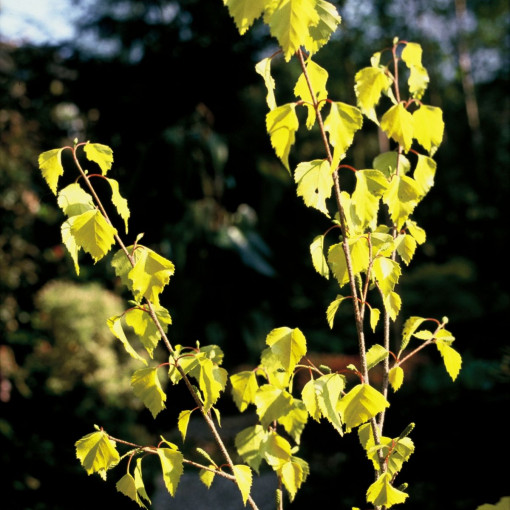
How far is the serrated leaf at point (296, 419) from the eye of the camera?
3.40 feet

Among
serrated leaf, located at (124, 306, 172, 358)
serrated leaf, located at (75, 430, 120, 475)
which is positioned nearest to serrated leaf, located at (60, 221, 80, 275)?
serrated leaf, located at (124, 306, 172, 358)

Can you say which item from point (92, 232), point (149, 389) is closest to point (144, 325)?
point (149, 389)

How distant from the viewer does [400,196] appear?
3.37 ft

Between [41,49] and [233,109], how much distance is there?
201 centimetres

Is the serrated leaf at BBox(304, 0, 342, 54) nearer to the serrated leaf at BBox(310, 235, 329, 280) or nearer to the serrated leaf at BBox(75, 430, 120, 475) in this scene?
the serrated leaf at BBox(310, 235, 329, 280)

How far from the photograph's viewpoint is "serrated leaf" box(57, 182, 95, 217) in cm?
94

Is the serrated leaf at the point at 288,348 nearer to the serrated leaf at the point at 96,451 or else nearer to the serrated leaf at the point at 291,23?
the serrated leaf at the point at 96,451

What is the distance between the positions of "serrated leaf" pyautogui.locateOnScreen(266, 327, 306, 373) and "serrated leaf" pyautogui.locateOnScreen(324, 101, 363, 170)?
282 millimetres

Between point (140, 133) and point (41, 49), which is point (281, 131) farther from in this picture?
point (41, 49)

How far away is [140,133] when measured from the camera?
5258 mm

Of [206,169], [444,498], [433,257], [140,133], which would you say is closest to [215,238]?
[206,169]

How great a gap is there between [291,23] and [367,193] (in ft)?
0.99

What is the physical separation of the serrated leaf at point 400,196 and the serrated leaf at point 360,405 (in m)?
0.30

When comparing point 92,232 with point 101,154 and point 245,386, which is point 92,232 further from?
point 245,386
